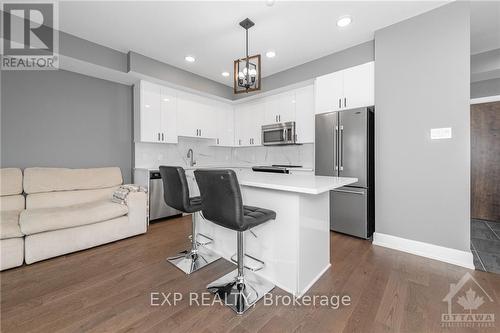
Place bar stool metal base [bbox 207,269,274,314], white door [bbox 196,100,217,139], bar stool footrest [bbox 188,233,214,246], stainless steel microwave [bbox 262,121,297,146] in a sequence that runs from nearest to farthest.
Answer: bar stool metal base [bbox 207,269,274,314], bar stool footrest [bbox 188,233,214,246], stainless steel microwave [bbox 262,121,297,146], white door [bbox 196,100,217,139]

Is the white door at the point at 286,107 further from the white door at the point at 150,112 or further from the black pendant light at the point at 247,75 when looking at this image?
the white door at the point at 150,112

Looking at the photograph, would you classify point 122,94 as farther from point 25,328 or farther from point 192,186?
point 25,328

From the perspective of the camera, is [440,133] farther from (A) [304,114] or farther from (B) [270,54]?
(B) [270,54]

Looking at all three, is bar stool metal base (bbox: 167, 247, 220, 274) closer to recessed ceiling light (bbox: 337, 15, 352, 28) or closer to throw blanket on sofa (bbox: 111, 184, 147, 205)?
throw blanket on sofa (bbox: 111, 184, 147, 205)

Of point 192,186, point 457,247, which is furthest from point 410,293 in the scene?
point 192,186

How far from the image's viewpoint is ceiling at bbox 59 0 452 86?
7.78ft

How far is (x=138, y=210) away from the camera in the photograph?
10.3ft

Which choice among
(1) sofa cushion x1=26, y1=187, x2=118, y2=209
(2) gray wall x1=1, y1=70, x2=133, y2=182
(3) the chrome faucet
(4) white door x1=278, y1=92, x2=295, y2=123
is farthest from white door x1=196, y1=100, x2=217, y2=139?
(1) sofa cushion x1=26, y1=187, x2=118, y2=209

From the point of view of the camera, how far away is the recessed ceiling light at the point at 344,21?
2.53 metres

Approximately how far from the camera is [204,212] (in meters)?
1.77

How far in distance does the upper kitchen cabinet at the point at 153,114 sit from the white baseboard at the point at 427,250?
3739 mm

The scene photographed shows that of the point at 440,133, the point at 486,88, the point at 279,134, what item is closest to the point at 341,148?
the point at 440,133

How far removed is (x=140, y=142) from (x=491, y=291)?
484cm

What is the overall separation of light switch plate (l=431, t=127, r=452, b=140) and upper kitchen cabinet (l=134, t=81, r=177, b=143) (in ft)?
12.8
